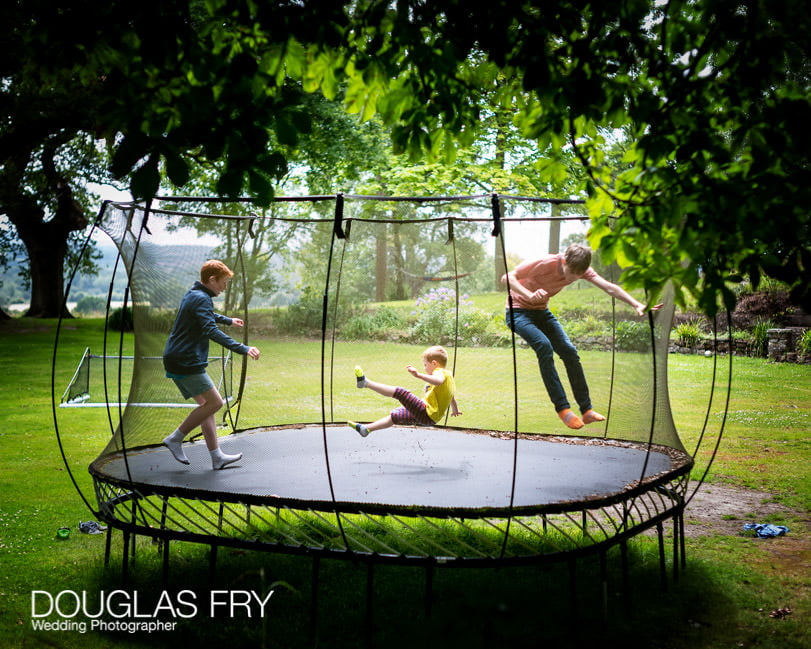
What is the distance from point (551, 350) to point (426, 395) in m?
1.12

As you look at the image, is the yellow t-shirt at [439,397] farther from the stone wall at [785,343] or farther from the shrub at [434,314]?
the stone wall at [785,343]

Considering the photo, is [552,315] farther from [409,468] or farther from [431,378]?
[409,468]

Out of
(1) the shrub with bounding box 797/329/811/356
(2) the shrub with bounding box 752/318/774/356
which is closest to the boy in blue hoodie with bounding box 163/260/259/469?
(1) the shrub with bounding box 797/329/811/356

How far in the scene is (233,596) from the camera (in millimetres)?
4207

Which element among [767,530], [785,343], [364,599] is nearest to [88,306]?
[785,343]

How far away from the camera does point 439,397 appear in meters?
5.61

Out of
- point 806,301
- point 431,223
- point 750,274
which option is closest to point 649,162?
point 750,274

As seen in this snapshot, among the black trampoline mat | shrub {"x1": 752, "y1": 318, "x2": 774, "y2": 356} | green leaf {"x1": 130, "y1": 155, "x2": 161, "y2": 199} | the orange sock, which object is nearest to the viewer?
green leaf {"x1": 130, "y1": 155, "x2": 161, "y2": 199}

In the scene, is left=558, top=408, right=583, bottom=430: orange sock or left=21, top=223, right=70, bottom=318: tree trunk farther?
left=21, top=223, right=70, bottom=318: tree trunk

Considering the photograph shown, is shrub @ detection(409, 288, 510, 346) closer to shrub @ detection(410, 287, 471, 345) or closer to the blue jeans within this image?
shrub @ detection(410, 287, 471, 345)

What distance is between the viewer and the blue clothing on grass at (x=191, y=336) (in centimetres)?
471

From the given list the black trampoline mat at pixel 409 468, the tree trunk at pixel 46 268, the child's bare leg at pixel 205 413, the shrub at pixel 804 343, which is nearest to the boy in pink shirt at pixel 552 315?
the black trampoline mat at pixel 409 468

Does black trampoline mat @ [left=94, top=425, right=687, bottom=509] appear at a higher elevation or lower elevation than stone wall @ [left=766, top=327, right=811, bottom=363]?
lower

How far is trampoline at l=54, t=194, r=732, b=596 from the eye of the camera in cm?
412
